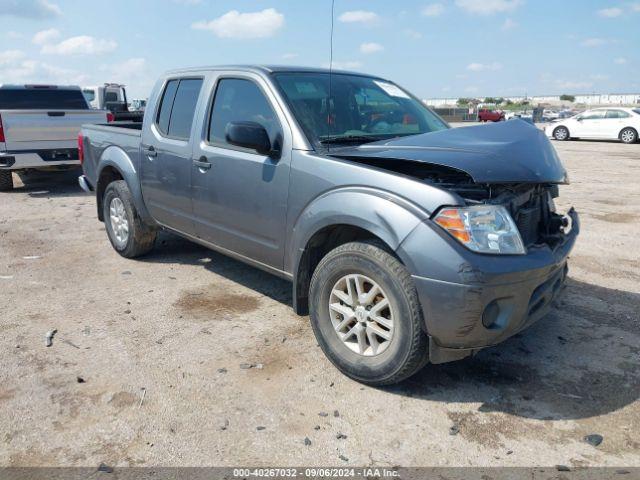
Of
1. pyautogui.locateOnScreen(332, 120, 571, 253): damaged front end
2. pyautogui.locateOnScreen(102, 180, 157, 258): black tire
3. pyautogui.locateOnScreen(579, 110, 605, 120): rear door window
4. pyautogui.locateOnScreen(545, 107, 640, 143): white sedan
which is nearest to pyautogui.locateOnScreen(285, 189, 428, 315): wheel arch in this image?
pyautogui.locateOnScreen(332, 120, 571, 253): damaged front end

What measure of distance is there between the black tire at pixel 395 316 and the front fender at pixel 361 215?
15 centimetres

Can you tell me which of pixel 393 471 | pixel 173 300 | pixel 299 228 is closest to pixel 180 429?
pixel 393 471

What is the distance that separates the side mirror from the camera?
3508 mm

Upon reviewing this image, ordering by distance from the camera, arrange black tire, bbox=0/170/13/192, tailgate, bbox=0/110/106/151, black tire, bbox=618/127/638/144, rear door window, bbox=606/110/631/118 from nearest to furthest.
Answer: tailgate, bbox=0/110/106/151, black tire, bbox=0/170/13/192, black tire, bbox=618/127/638/144, rear door window, bbox=606/110/631/118

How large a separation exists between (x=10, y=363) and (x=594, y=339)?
Result: 3.98 meters

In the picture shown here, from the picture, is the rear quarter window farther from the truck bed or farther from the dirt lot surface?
the dirt lot surface

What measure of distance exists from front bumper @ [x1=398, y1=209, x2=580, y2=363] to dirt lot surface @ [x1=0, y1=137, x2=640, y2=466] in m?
0.46

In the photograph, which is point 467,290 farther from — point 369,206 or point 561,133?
point 561,133

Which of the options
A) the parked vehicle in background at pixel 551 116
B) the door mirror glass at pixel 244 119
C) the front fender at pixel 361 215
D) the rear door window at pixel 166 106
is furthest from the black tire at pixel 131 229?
the parked vehicle in background at pixel 551 116

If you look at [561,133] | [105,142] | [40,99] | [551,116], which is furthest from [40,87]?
[551,116]

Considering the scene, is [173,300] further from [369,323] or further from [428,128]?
[428,128]

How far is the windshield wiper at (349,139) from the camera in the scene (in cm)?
369

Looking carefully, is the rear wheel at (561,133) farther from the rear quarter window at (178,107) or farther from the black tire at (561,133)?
the rear quarter window at (178,107)

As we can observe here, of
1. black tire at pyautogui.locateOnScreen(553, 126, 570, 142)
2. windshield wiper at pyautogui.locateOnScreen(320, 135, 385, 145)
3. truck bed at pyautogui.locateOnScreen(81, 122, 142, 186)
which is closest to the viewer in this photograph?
windshield wiper at pyautogui.locateOnScreen(320, 135, 385, 145)
